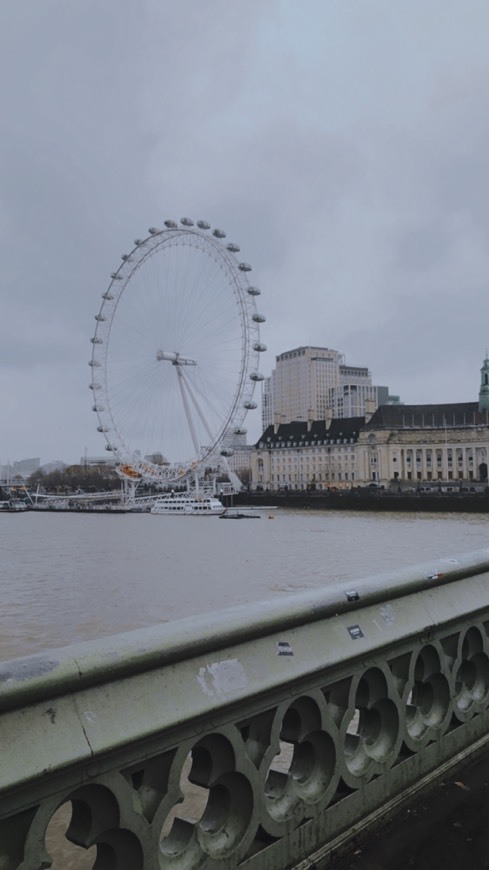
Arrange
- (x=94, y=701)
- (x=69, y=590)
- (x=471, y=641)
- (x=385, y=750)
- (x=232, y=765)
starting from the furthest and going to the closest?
(x=69, y=590)
(x=471, y=641)
(x=385, y=750)
(x=232, y=765)
(x=94, y=701)

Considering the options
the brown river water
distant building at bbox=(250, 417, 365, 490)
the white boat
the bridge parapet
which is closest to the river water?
the brown river water

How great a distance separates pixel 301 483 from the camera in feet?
491

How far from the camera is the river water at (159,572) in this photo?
1478 cm

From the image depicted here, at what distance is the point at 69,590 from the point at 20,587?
1.79 metres

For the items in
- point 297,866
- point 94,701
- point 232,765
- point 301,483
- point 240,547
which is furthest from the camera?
point 301,483

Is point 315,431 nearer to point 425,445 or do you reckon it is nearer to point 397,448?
point 397,448

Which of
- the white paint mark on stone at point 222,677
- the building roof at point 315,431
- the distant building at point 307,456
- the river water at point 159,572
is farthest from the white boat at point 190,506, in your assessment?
the white paint mark on stone at point 222,677

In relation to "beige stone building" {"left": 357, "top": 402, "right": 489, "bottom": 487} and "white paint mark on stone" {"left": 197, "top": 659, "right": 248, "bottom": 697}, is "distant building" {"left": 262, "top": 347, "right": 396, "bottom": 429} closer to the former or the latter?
"beige stone building" {"left": 357, "top": 402, "right": 489, "bottom": 487}

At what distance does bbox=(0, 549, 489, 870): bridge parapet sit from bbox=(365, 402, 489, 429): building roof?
13564 cm

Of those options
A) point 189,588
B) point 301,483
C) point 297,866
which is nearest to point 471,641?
point 297,866

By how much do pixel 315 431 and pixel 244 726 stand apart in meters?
149

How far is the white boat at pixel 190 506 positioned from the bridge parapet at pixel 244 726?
81.1 m

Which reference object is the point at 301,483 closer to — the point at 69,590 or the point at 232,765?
the point at 69,590

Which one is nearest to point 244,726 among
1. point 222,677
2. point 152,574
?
point 222,677
